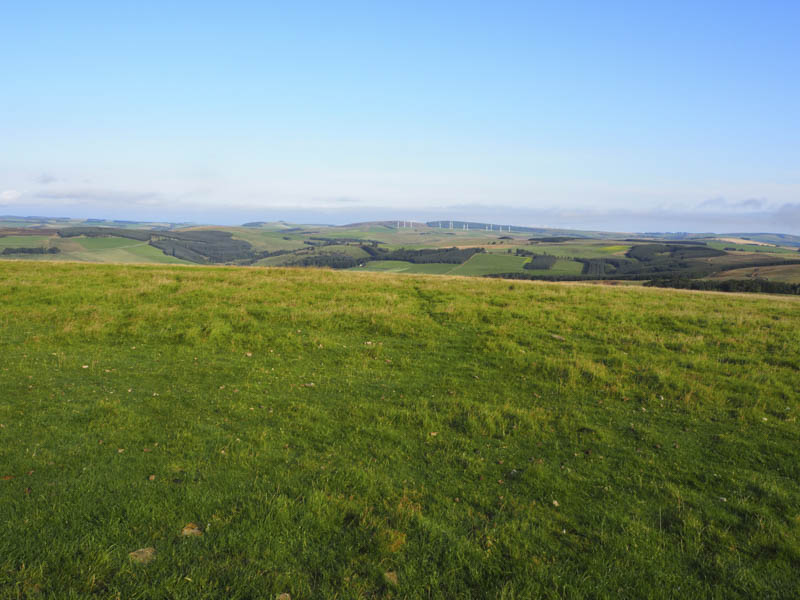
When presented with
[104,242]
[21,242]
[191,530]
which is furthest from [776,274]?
[21,242]

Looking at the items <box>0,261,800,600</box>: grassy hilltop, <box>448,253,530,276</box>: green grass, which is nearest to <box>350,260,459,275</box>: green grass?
<box>448,253,530,276</box>: green grass

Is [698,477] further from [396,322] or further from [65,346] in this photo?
[65,346]

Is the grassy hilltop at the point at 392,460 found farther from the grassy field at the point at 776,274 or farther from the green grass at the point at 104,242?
the green grass at the point at 104,242

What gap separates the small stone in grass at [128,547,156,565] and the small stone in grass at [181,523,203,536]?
42 centimetres

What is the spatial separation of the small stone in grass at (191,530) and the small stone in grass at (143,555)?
0.42 m

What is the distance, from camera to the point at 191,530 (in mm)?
5539

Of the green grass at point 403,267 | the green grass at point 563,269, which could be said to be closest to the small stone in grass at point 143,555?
the green grass at point 563,269

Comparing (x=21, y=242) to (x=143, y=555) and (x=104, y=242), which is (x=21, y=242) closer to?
(x=104, y=242)

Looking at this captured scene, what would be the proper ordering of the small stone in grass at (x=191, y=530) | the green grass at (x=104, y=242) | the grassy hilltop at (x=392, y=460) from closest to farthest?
1. the grassy hilltop at (x=392, y=460)
2. the small stone in grass at (x=191, y=530)
3. the green grass at (x=104, y=242)

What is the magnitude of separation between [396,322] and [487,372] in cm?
633

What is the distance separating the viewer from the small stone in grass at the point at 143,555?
16.1 feet

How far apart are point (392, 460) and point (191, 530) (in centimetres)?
372

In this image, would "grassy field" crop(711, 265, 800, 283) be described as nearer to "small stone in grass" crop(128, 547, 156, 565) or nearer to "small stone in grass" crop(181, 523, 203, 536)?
"small stone in grass" crop(181, 523, 203, 536)

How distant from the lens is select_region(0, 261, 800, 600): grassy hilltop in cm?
503
